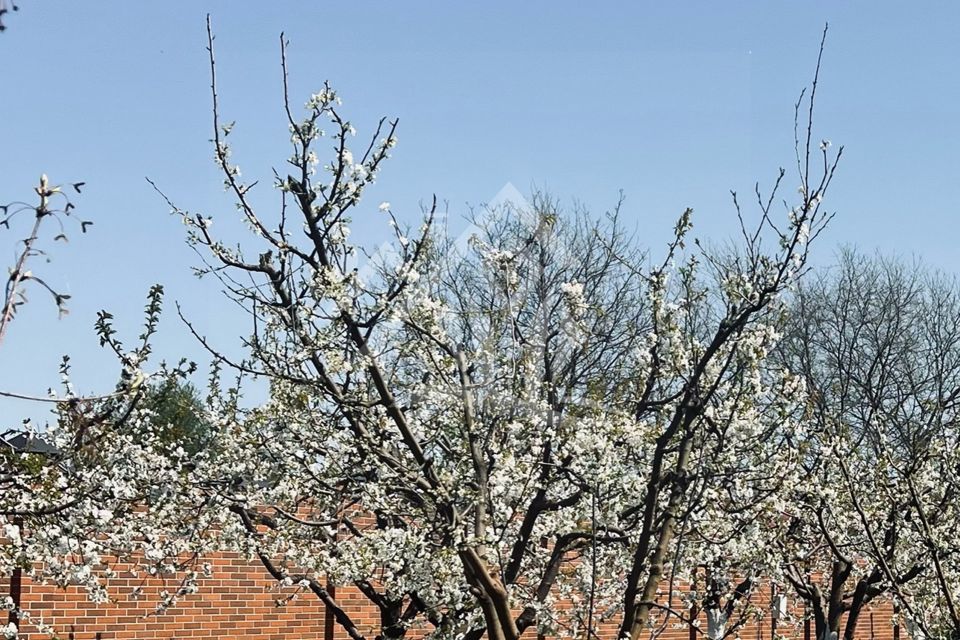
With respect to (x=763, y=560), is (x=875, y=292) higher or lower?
higher

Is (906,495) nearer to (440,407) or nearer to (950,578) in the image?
(950,578)

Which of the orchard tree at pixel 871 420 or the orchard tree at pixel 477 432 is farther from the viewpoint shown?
the orchard tree at pixel 871 420

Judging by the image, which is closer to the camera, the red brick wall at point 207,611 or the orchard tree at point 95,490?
the orchard tree at point 95,490

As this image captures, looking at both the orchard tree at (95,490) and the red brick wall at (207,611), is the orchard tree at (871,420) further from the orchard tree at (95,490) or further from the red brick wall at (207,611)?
the orchard tree at (95,490)

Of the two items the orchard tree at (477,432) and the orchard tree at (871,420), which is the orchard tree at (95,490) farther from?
the orchard tree at (871,420)

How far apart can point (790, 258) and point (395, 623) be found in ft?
16.1

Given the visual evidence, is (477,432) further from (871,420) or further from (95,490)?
(871,420)

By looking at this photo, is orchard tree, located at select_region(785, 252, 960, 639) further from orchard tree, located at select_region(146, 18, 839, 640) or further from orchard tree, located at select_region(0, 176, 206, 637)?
orchard tree, located at select_region(0, 176, 206, 637)

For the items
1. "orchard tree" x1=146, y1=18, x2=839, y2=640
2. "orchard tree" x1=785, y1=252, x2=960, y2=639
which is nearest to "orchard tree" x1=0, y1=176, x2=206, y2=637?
"orchard tree" x1=146, y1=18, x2=839, y2=640

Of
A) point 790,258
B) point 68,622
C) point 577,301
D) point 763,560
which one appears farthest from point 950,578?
point 68,622

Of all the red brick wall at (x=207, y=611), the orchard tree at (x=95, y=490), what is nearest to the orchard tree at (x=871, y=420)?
the red brick wall at (x=207, y=611)

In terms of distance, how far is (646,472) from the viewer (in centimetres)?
804

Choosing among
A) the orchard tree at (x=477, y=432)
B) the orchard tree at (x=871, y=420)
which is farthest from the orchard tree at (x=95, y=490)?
the orchard tree at (x=871, y=420)

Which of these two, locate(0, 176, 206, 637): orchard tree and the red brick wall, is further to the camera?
the red brick wall
